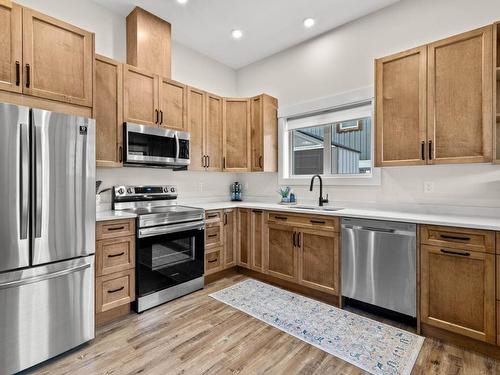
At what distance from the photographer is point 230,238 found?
3.46 m

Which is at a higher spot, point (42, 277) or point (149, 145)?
point (149, 145)

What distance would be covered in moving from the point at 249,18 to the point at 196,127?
1430mm

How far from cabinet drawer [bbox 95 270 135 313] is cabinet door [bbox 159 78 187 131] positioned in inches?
65.7

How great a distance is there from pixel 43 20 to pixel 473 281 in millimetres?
3711

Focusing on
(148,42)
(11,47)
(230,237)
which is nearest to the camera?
(11,47)

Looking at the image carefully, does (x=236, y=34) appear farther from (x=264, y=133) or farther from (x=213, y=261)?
(x=213, y=261)

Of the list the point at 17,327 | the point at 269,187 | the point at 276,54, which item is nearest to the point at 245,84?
the point at 276,54

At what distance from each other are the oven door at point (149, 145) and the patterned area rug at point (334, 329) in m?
1.64

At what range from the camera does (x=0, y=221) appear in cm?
161

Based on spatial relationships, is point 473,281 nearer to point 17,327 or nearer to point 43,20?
point 17,327

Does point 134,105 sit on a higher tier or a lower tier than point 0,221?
higher

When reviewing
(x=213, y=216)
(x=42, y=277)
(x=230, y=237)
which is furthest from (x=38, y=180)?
(x=230, y=237)

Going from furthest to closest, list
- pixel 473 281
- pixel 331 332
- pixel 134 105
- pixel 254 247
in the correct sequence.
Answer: pixel 254 247, pixel 134 105, pixel 331 332, pixel 473 281

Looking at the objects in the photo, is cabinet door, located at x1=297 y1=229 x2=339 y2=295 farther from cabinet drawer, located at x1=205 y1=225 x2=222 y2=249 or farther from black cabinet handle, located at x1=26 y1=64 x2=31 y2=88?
black cabinet handle, located at x1=26 y1=64 x2=31 y2=88
